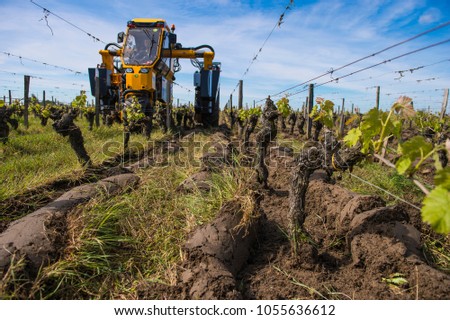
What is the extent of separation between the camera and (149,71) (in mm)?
9086

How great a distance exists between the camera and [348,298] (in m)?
2.08

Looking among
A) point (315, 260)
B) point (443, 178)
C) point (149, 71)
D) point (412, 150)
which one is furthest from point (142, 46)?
point (443, 178)

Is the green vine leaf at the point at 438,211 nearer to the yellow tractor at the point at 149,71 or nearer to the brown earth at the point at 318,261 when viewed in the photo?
the brown earth at the point at 318,261

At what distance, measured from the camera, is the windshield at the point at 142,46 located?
9336mm

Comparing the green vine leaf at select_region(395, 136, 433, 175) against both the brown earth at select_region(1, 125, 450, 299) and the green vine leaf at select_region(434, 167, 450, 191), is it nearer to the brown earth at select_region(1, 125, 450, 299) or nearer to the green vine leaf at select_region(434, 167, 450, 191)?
the green vine leaf at select_region(434, 167, 450, 191)

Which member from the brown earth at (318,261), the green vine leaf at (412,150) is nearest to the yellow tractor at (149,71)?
the brown earth at (318,261)

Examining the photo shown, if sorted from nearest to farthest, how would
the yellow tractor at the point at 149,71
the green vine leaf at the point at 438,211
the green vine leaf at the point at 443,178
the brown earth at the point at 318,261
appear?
the green vine leaf at the point at 438,211 < the green vine leaf at the point at 443,178 < the brown earth at the point at 318,261 < the yellow tractor at the point at 149,71

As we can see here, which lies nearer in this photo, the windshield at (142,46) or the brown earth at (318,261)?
the brown earth at (318,261)

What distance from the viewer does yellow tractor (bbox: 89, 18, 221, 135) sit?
29.8 feet

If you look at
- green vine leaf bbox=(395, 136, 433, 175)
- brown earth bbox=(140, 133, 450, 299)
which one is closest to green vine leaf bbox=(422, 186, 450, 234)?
green vine leaf bbox=(395, 136, 433, 175)

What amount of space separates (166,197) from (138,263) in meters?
1.38

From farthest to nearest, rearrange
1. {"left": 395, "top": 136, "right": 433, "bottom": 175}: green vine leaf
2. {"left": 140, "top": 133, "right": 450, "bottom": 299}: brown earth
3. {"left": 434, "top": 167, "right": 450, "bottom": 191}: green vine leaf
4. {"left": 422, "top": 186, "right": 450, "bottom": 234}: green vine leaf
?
1. {"left": 140, "top": 133, "right": 450, "bottom": 299}: brown earth
2. {"left": 395, "top": 136, "right": 433, "bottom": 175}: green vine leaf
3. {"left": 434, "top": 167, "right": 450, "bottom": 191}: green vine leaf
4. {"left": 422, "top": 186, "right": 450, "bottom": 234}: green vine leaf

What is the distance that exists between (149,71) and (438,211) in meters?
8.98
